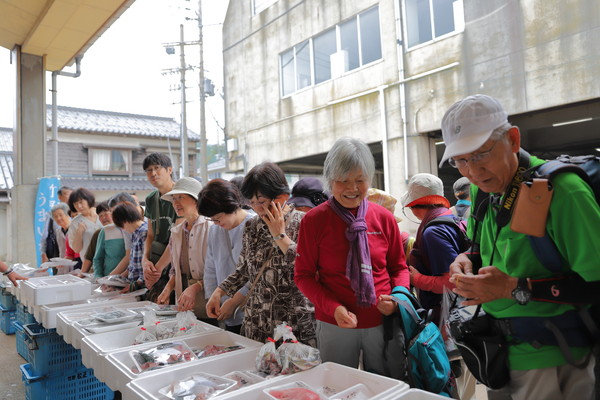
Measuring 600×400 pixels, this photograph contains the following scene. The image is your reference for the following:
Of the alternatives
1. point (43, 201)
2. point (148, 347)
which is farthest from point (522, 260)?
point (43, 201)

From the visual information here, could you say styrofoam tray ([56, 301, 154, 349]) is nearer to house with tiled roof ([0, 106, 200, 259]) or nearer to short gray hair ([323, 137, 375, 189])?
short gray hair ([323, 137, 375, 189])

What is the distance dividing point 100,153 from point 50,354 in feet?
45.4

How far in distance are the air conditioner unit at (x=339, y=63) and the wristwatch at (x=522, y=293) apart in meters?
8.44

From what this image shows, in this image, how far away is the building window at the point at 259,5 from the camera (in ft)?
35.9

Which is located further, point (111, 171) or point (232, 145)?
point (111, 171)

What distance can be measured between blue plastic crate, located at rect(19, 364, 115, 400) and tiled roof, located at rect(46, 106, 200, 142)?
13446 mm

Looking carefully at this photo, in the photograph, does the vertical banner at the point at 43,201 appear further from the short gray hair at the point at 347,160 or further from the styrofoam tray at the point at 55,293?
the short gray hair at the point at 347,160

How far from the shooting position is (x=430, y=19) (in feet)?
23.9

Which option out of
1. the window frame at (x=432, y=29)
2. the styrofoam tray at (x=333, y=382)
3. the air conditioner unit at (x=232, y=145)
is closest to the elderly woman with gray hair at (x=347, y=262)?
the styrofoam tray at (x=333, y=382)

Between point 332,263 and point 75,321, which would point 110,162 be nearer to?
point 75,321

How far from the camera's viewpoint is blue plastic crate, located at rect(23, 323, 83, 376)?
2.64 m

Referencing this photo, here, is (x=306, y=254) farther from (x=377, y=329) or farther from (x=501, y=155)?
(x=501, y=155)

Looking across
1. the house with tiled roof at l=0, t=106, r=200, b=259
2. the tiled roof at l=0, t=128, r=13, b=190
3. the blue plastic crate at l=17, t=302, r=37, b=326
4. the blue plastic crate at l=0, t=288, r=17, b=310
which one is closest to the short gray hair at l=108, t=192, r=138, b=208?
the blue plastic crate at l=17, t=302, r=37, b=326

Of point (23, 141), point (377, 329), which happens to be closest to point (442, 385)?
point (377, 329)
